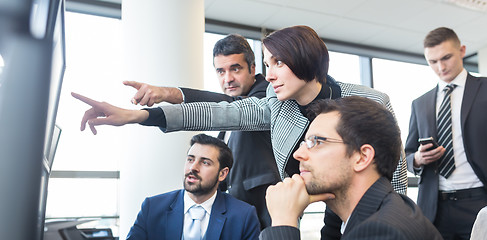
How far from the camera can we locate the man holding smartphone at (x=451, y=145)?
211cm

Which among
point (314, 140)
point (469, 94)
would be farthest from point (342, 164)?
point (469, 94)

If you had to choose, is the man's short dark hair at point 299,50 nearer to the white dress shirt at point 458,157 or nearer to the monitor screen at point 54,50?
the monitor screen at point 54,50

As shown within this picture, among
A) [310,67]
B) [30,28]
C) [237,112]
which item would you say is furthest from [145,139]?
[30,28]

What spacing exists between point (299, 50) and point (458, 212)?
1.30 metres

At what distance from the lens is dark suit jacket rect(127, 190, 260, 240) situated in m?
1.95

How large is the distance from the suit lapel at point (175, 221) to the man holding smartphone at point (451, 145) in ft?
3.89

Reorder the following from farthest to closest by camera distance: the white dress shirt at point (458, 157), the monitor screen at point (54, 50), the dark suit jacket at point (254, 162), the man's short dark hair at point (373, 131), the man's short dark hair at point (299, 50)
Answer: the white dress shirt at point (458, 157)
the dark suit jacket at point (254, 162)
the man's short dark hair at point (299, 50)
the man's short dark hair at point (373, 131)
the monitor screen at point (54, 50)

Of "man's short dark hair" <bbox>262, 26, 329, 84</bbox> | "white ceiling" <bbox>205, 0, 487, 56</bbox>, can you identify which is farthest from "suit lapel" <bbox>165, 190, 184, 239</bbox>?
"white ceiling" <bbox>205, 0, 487, 56</bbox>

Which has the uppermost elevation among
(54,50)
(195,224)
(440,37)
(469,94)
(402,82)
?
(402,82)

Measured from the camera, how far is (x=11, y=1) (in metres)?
0.29

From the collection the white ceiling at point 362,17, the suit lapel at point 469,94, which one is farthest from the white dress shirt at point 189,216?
the white ceiling at point 362,17

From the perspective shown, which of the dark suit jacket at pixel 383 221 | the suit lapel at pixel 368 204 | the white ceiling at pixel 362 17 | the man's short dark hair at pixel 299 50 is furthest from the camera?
the white ceiling at pixel 362 17

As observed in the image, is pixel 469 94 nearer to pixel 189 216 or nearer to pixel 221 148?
pixel 221 148

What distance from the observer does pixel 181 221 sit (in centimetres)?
200
